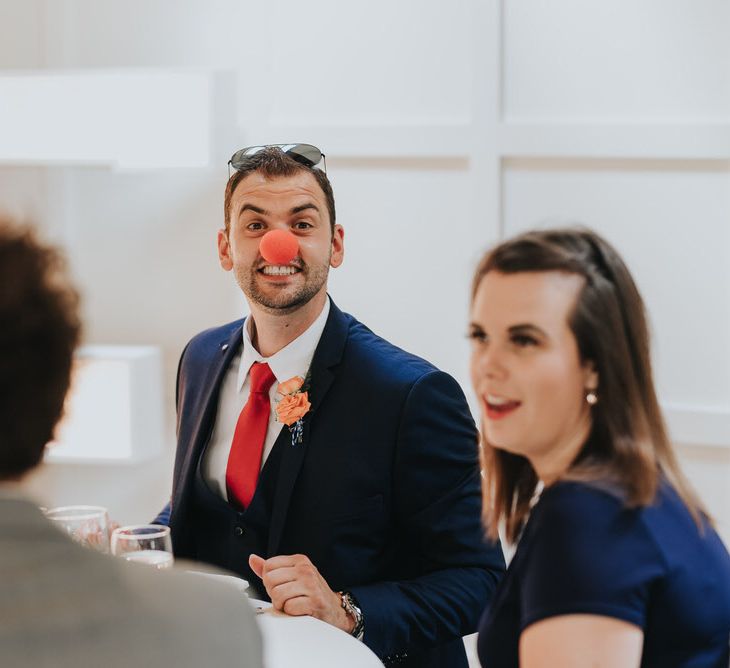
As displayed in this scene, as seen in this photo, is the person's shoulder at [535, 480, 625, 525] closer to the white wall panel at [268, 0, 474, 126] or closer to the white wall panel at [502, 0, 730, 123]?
the white wall panel at [502, 0, 730, 123]

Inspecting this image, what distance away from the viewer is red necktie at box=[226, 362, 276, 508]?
2420 mm

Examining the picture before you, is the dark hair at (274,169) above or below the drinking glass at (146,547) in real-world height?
above

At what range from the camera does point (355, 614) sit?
7.07ft

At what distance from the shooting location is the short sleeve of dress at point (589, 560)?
1380 millimetres

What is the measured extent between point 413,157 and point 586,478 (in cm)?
203

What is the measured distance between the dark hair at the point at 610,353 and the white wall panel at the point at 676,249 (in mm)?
1617

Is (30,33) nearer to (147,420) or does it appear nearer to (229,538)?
(147,420)

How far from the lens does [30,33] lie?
370 centimetres

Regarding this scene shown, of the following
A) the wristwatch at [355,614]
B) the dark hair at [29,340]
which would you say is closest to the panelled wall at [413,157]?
the wristwatch at [355,614]

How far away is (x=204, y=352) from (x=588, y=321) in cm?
135

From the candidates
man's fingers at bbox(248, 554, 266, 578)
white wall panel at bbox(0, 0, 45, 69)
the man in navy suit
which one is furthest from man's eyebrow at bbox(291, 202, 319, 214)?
white wall panel at bbox(0, 0, 45, 69)

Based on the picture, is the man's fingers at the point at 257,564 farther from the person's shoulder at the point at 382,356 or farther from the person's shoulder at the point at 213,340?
the person's shoulder at the point at 213,340

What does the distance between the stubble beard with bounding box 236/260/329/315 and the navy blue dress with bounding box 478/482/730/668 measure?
3.37 ft

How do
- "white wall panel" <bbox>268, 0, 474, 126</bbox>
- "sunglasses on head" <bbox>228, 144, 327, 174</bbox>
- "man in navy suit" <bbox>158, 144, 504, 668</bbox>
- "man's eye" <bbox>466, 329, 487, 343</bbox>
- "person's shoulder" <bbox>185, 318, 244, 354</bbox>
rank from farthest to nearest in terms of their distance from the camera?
1. "white wall panel" <bbox>268, 0, 474, 126</bbox>
2. "person's shoulder" <bbox>185, 318, 244, 354</bbox>
3. "sunglasses on head" <bbox>228, 144, 327, 174</bbox>
4. "man in navy suit" <bbox>158, 144, 504, 668</bbox>
5. "man's eye" <bbox>466, 329, 487, 343</bbox>
